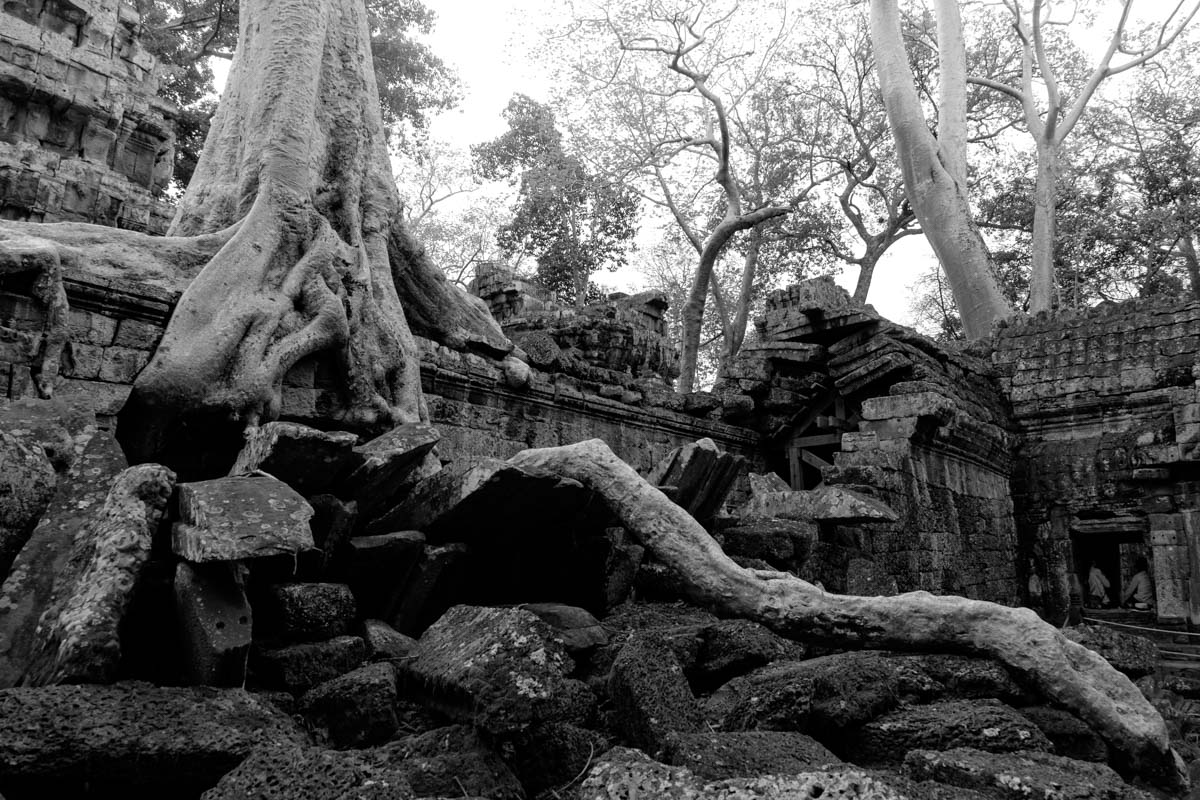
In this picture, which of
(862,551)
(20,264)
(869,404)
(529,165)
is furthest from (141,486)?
(529,165)

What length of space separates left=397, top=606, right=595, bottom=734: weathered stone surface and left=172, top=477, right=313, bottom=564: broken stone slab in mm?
458

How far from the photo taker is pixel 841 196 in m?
23.3

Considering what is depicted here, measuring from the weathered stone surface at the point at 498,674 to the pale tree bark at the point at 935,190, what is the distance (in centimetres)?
1601

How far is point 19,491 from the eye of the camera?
2.24 metres

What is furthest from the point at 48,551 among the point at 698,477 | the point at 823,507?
the point at 823,507

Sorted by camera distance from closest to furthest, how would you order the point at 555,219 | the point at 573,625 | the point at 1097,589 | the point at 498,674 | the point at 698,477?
the point at 498,674 < the point at 573,625 < the point at 698,477 < the point at 1097,589 < the point at 555,219

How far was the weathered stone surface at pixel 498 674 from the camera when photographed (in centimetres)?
196

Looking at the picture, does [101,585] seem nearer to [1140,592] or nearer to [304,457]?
[304,457]

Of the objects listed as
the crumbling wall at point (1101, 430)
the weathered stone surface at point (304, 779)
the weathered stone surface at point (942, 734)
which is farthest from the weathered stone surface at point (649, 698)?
the crumbling wall at point (1101, 430)

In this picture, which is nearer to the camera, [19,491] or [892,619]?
[19,491]

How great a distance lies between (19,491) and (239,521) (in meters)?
0.65

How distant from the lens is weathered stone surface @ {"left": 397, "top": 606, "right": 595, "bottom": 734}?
1956 millimetres

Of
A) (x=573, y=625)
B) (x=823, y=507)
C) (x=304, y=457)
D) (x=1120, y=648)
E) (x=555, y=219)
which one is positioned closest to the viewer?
(x=304, y=457)

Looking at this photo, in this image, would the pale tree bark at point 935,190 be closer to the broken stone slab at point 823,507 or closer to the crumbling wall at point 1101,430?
the crumbling wall at point 1101,430
